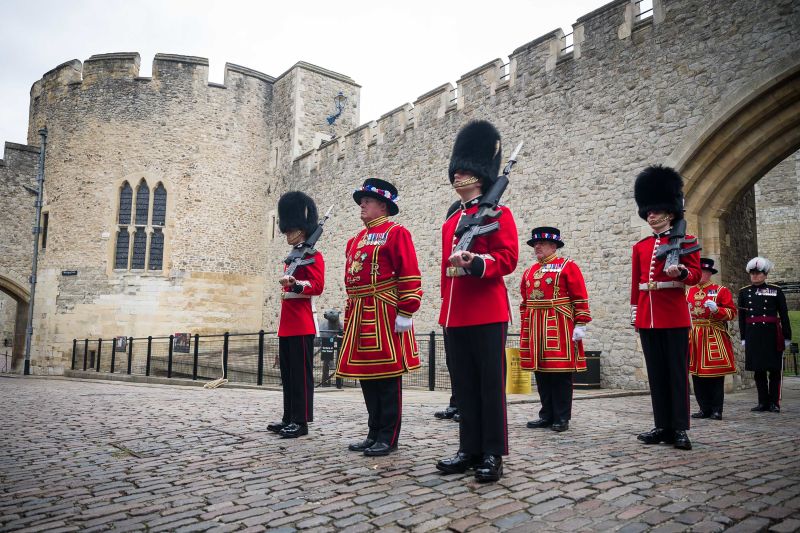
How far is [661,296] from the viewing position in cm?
422

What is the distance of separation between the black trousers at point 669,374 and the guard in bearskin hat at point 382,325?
187cm

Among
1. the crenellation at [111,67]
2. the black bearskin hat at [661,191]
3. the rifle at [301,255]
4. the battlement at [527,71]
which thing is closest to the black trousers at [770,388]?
the black bearskin hat at [661,191]

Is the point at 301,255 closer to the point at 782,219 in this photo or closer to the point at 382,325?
the point at 382,325

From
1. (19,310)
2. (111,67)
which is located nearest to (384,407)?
(111,67)

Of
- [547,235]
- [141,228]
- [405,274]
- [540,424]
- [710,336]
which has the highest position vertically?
[141,228]

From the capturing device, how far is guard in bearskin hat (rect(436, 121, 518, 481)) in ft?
10.2

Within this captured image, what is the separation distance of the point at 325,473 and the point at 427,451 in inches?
34.3

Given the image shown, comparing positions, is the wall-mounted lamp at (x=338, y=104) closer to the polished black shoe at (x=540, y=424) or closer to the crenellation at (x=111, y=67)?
the crenellation at (x=111, y=67)

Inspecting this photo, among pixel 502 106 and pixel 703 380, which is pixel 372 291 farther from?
pixel 502 106

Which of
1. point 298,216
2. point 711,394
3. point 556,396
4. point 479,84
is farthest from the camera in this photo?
point 479,84

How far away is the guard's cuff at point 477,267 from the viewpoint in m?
3.10

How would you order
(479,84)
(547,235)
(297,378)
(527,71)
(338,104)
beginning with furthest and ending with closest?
(338,104), (479,84), (527,71), (547,235), (297,378)

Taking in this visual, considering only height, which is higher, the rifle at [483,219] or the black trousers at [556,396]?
the rifle at [483,219]

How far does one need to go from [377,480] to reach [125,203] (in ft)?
65.0
